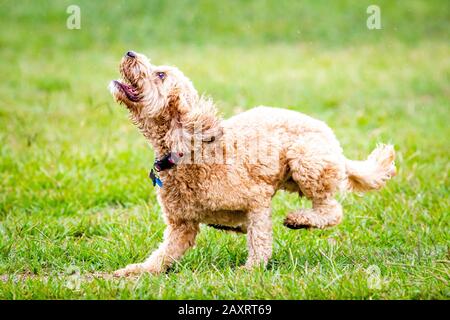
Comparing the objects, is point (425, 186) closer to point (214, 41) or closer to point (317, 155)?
point (317, 155)

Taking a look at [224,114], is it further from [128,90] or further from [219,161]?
[128,90]

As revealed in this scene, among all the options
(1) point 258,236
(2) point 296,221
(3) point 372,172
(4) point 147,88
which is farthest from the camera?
(3) point 372,172

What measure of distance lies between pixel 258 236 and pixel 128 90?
4.10 feet

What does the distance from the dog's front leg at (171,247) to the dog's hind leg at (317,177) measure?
656 mm

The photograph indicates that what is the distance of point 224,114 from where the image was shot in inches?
191

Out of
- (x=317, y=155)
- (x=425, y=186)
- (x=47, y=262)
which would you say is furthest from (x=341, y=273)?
(x=425, y=186)

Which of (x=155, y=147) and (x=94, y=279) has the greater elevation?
(x=155, y=147)

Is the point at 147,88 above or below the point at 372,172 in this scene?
above

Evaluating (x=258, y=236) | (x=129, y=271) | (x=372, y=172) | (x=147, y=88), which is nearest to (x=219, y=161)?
(x=258, y=236)

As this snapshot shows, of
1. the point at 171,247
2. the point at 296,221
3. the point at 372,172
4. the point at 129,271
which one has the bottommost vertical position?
the point at 129,271

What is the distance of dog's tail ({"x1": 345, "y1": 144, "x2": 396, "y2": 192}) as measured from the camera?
17.2 ft

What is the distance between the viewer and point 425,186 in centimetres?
658

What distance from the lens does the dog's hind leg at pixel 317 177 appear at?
4777 millimetres

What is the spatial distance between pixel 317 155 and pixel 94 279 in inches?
65.2
